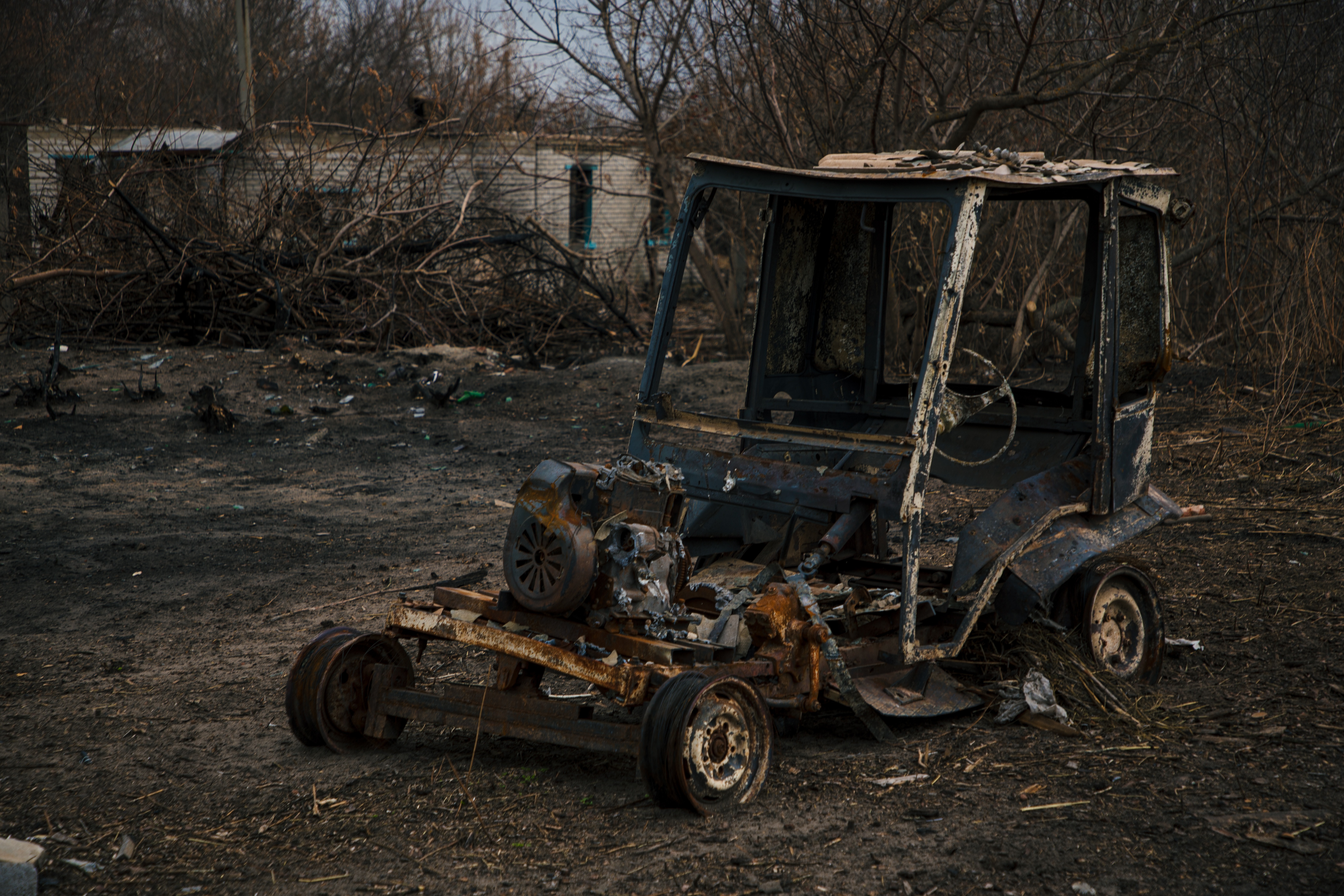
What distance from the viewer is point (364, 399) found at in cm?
1145

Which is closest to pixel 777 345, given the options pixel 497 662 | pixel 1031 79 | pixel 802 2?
pixel 497 662

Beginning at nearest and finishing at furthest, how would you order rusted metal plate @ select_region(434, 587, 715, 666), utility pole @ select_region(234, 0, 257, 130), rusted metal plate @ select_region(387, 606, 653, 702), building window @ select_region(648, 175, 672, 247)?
rusted metal plate @ select_region(387, 606, 653, 702) → rusted metal plate @ select_region(434, 587, 715, 666) → building window @ select_region(648, 175, 672, 247) → utility pole @ select_region(234, 0, 257, 130)

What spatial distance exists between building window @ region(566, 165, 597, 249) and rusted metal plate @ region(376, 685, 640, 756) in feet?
55.6

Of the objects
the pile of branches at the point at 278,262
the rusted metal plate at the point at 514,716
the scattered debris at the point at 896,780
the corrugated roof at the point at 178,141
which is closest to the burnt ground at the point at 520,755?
the scattered debris at the point at 896,780

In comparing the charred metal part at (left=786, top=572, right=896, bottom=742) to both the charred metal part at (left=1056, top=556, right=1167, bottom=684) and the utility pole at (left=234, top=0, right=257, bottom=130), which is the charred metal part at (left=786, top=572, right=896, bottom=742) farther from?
the utility pole at (left=234, top=0, right=257, bottom=130)

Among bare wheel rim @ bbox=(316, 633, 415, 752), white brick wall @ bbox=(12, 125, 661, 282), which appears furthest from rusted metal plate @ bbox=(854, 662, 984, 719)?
white brick wall @ bbox=(12, 125, 661, 282)

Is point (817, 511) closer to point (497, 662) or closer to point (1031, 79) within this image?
point (497, 662)

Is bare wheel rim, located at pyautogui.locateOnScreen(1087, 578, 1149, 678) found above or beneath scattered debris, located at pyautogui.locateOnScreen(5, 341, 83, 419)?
beneath

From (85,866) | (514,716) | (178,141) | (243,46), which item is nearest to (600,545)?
(514,716)

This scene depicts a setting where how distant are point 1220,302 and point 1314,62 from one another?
2.34 meters

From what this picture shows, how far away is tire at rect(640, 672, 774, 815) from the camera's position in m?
3.14

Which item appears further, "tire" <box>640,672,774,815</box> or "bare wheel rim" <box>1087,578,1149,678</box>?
"bare wheel rim" <box>1087,578,1149,678</box>

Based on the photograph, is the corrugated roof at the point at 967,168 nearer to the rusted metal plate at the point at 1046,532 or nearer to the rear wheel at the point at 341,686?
the rusted metal plate at the point at 1046,532

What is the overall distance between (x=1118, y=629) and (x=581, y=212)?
21246 millimetres
